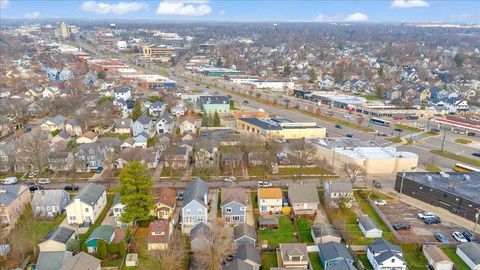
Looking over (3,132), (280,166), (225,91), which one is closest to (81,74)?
(225,91)

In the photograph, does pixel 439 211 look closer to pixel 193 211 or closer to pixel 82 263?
pixel 193 211

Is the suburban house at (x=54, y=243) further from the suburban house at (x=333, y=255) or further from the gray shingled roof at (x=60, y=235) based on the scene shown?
the suburban house at (x=333, y=255)

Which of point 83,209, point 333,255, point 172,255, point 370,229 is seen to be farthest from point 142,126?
point 333,255

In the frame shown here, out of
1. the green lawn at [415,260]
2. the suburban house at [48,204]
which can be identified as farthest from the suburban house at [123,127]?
the green lawn at [415,260]

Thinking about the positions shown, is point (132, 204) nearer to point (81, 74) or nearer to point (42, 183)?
point (42, 183)

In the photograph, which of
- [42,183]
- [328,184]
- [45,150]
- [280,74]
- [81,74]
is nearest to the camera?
[328,184]

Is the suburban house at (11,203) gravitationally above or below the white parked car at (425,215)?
above
